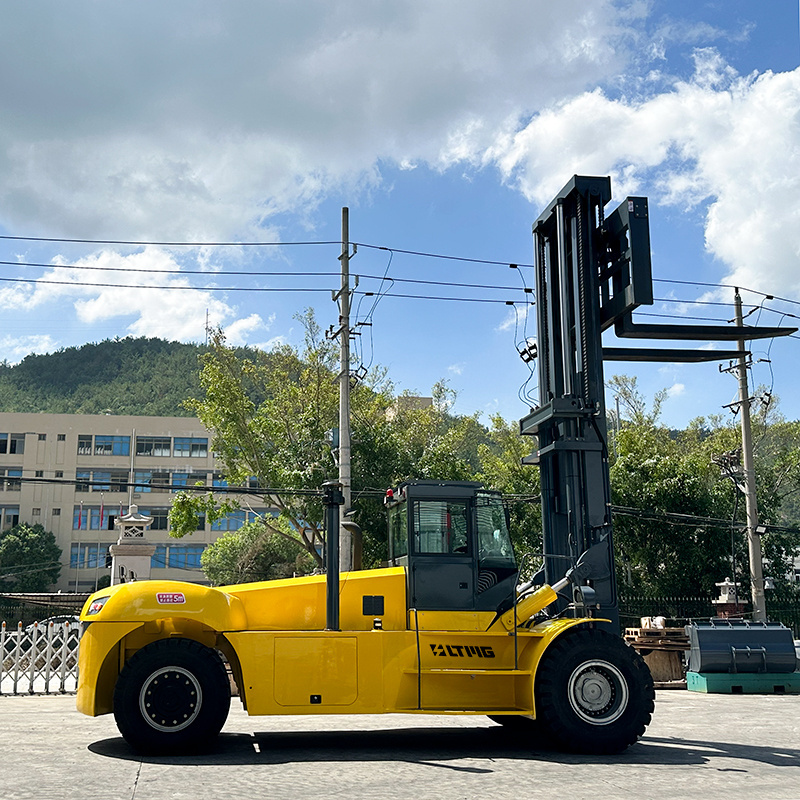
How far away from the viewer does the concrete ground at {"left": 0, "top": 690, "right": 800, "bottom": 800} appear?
25.7ft

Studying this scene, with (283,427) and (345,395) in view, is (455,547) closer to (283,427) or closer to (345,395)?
(345,395)

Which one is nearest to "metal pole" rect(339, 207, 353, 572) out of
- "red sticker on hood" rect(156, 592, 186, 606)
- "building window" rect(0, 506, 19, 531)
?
"red sticker on hood" rect(156, 592, 186, 606)

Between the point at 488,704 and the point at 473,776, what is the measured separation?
164cm

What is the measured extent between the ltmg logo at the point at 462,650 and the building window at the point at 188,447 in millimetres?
68559

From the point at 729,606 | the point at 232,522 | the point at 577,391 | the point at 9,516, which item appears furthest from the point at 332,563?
the point at 9,516

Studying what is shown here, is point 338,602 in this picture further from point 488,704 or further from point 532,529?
point 532,529

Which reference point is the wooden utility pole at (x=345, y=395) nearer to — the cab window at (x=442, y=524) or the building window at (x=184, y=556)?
the cab window at (x=442, y=524)

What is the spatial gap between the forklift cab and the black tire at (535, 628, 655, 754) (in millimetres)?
1029

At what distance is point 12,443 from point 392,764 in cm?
7110

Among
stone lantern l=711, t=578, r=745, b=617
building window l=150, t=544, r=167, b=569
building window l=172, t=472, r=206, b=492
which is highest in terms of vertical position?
building window l=172, t=472, r=206, b=492

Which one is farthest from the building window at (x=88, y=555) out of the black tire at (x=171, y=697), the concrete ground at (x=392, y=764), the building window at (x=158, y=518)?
the black tire at (x=171, y=697)

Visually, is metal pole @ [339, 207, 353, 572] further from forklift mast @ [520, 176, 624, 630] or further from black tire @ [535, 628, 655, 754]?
black tire @ [535, 628, 655, 754]

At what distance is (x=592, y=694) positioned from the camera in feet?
33.0

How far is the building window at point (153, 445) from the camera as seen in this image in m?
75.3
